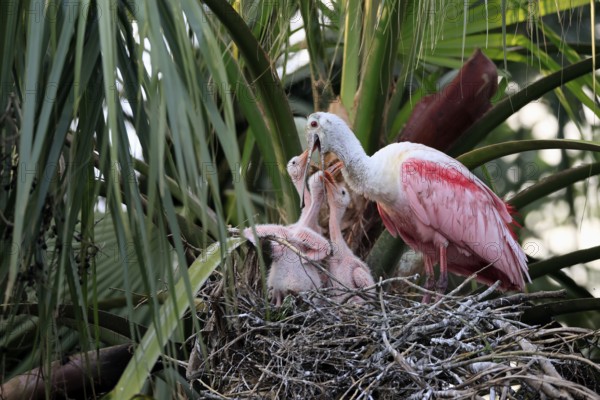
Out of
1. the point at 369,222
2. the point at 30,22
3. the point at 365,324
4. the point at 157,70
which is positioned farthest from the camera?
the point at 369,222

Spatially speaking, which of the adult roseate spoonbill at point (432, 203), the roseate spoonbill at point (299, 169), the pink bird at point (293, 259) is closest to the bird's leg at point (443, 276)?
A: the adult roseate spoonbill at point (432, 203)

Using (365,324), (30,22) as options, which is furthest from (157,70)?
→ (365,324)

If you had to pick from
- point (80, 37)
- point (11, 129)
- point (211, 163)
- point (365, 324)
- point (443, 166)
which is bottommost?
point (365, 324)

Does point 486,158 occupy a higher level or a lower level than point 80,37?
lower

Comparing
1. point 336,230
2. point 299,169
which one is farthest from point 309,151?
point 336,230

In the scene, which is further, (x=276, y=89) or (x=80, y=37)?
(x=276, y=89)

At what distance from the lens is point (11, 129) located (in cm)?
236

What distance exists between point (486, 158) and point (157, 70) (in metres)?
2.41

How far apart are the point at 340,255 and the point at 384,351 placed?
1253 millimetres

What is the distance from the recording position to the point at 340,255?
454 centimetres

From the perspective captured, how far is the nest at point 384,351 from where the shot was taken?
2.98 meters

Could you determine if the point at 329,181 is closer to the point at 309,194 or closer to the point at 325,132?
the point at 309,194

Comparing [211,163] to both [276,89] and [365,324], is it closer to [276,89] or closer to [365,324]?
[365,324]

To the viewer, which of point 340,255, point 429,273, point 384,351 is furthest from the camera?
point 429,273
